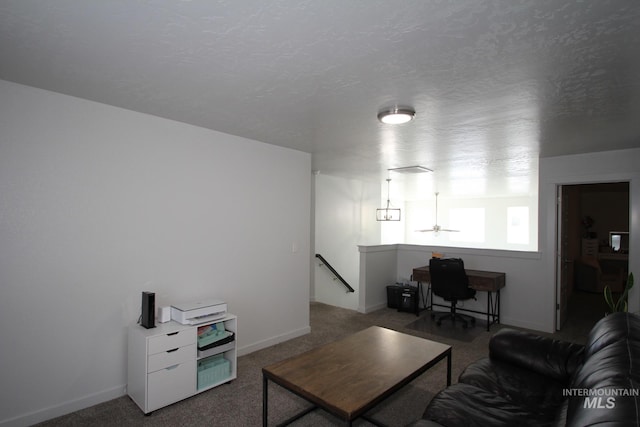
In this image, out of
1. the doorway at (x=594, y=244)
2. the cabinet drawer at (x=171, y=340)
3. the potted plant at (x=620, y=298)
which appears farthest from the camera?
the doorway at (x=594, y=244)

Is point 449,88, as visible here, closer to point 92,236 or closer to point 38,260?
point 92,236

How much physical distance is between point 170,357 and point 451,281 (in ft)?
11.8

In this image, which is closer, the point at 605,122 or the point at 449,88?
the point at 449,88

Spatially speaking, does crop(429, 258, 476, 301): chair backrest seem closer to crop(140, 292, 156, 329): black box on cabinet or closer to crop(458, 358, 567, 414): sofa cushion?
crop(458, 358, 567, 414): sofa cushion

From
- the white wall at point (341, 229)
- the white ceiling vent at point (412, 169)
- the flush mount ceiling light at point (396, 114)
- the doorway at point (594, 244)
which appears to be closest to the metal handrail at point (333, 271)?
the white wall at point (341, 229)

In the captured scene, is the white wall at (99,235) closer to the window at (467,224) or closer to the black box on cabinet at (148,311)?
the black box on cabinet at (148,311)

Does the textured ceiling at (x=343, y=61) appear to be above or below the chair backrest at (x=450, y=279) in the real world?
above

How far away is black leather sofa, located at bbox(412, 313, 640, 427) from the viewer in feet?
3.78

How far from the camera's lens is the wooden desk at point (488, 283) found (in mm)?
4508

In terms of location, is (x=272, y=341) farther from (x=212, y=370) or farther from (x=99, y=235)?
(x=99, y=235)

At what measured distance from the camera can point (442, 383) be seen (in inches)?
115

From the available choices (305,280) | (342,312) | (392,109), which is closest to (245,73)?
(392,109)

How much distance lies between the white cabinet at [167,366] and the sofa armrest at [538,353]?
7.32 feet

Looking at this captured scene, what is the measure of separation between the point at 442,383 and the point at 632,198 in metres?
3.22
